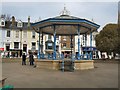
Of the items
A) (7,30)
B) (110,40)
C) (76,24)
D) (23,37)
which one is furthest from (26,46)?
(76,24)

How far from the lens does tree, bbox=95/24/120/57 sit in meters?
43.9

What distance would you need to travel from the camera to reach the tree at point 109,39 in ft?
144

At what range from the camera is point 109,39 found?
44969mm

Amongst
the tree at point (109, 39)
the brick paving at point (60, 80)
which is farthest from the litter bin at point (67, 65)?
the tree at point (109, 39)

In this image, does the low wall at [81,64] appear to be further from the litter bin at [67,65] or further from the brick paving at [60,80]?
the brick paving at [60,80]

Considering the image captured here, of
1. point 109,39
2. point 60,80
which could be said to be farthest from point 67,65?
point 109,39

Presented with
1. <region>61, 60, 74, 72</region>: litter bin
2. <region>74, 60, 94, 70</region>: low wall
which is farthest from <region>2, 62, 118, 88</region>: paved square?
<region>74, 60, 94, 70</region>: low wall

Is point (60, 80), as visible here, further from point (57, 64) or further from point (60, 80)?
point (57, 64)

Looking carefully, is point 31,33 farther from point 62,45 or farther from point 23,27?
point 62,45

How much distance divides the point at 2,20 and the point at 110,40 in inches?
1208

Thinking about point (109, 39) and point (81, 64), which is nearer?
point (81, 64)

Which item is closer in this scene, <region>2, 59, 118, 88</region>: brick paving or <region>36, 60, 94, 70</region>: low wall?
<region>2, 59, 118, 88</region>: brick paving

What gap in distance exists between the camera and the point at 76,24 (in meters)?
21.7

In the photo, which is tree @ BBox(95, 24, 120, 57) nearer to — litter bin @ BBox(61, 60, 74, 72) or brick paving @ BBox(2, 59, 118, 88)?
litter bin @ BBox(61, 60, 74, 72)
